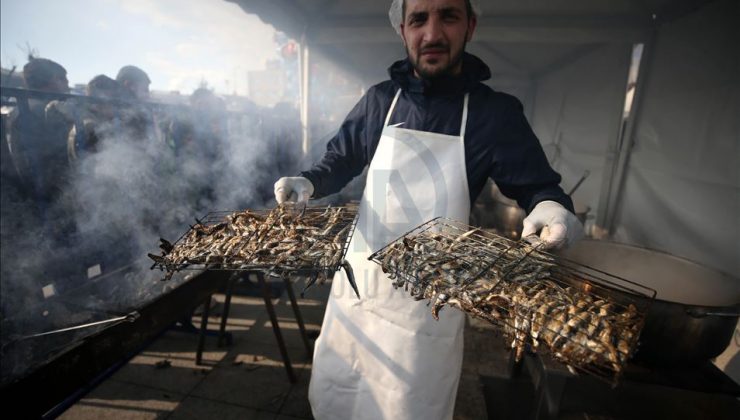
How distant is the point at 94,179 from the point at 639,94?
1011cm

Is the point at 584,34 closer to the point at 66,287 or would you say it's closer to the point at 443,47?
the point at 443,47

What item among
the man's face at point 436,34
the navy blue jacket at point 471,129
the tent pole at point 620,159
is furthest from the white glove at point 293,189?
the tent pole at point 620,159

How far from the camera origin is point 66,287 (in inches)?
195

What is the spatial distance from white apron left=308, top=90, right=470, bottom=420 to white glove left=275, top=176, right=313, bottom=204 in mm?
571

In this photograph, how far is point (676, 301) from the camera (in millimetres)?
2971

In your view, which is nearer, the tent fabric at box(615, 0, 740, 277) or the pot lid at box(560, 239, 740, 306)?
the pot lid at box(560, 239, 740, 306)

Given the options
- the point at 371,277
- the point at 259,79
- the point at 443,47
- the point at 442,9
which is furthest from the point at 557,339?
the point at 259,79

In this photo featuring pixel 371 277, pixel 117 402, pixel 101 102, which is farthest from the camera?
pixel 101 102

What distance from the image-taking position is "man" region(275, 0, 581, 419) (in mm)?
2623

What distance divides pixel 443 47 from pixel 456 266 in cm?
178

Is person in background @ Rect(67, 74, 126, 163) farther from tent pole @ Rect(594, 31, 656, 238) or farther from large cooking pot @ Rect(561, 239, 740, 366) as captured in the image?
tent pole @ Rect(594, 31, 656, 238)

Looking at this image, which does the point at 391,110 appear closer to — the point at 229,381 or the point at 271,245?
the point at 271,245

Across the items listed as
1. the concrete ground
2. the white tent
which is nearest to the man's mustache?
the concrete ground

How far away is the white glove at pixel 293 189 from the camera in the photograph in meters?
2.66
